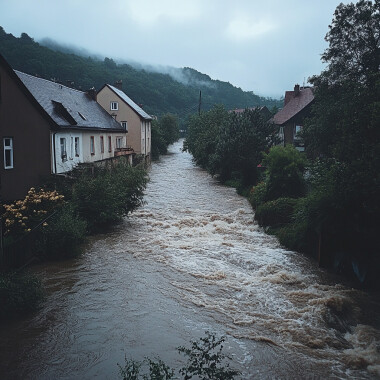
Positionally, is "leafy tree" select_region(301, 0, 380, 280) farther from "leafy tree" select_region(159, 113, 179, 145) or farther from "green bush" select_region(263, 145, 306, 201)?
"leafy tree" select_region(159, 113, 179, 145)

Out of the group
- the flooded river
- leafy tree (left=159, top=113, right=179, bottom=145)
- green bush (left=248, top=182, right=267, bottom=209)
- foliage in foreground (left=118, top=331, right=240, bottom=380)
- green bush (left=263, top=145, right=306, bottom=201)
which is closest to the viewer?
Answer: foliage in foreground (left=118, top=331, right=240, bottom=380)

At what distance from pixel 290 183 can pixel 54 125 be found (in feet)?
42.2

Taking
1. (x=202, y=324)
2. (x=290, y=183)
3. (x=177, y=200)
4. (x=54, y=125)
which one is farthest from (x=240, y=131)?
(x=202, y=324)

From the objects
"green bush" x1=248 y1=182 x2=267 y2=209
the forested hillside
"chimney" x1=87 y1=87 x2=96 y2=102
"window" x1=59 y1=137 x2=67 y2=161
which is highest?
the forested hillside

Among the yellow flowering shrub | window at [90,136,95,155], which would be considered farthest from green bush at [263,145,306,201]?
window at [90,136,95,155]

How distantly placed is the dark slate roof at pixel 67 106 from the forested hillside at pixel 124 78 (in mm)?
8561

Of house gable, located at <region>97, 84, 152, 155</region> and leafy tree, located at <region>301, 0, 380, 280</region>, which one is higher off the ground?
house gable, located at <region>97, 84, 152, 155</region>

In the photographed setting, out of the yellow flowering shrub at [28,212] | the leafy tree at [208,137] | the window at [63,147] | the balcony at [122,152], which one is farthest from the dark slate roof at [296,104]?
the yellow flowering shrub at [28,212]

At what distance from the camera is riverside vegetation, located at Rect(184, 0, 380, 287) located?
11164mm

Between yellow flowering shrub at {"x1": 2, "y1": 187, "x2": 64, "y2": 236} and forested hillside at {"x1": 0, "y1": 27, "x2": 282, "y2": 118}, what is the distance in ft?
95.7

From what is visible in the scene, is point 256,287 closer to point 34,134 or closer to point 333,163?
point 333,163

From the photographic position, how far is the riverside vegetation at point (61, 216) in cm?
902

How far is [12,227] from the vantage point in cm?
1277

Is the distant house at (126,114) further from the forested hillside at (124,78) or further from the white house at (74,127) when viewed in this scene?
the white house at (74,127)
